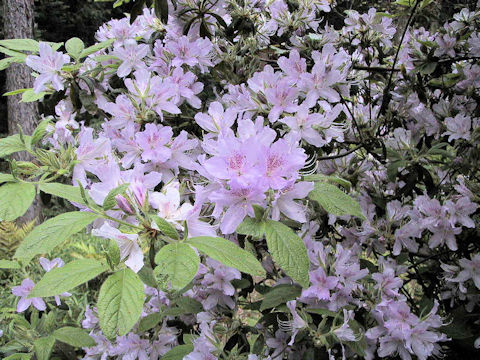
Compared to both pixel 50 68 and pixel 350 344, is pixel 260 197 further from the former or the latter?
pixel 50 68

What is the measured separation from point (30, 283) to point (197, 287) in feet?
3.05

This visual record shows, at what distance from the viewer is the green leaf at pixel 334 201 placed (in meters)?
0.79

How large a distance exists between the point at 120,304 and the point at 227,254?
0.16m

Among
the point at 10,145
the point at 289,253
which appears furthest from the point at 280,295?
the point at 10,145

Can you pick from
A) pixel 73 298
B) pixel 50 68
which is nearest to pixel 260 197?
pixel 50 68

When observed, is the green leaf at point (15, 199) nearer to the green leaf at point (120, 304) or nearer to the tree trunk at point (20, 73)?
the green leaf at point (120, 304)

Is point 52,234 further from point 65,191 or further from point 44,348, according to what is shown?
point 44,348

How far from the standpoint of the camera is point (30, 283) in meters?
1.94

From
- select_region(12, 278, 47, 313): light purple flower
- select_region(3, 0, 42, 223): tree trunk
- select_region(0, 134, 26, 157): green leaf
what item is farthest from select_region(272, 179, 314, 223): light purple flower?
select_region(3, 0, 42, 223): tree trunk

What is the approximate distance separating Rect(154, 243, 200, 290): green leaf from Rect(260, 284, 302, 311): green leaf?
0.50 meters

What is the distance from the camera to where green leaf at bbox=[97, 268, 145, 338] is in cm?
58

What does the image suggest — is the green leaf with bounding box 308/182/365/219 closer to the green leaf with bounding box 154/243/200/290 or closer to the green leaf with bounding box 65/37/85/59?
the green leaf with bounding box 154/243/200/290

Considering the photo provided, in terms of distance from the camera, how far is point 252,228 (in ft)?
2.35

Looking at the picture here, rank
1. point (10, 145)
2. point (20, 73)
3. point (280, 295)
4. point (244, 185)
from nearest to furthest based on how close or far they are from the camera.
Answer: point (244, 185)
point (10, 145)
point (280, 295)
point (20, 73)
